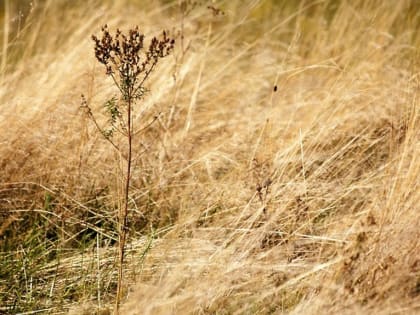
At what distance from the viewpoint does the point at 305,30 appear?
4.75 metres

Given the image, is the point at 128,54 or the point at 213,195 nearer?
the point at 128,54

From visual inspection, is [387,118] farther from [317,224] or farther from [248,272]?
[248,272]

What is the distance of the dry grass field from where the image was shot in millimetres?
1996

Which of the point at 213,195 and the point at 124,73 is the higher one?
the point at 124,73

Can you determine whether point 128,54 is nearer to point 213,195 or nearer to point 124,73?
point 124,73

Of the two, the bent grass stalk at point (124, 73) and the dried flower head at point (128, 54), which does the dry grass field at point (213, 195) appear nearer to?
the bent grass stalk at point (124, 73)

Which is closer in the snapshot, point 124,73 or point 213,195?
point 124,73

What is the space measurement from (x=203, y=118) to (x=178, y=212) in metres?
0.81

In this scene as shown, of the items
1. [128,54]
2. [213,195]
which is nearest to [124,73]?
[128,54]

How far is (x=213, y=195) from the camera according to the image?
2.60 meters

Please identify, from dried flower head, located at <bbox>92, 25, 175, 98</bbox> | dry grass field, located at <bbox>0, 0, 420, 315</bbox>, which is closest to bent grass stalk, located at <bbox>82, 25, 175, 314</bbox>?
dried flower head, located at <bbox>92, 25, 175, 98</bbox>

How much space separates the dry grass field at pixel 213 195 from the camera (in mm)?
1996

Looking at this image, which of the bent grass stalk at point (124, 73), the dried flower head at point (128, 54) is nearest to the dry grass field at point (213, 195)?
the bent grass stalk at point (124, 73)

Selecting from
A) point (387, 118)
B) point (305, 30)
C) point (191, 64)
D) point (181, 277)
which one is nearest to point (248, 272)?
point (181, 277)
